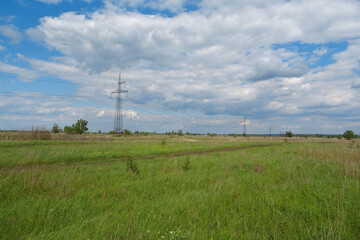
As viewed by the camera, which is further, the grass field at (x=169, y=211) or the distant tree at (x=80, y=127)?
the distant tree at (x=80, y=127)

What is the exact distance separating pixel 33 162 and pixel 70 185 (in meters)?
9.45

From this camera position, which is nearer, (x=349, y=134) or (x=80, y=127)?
(x=80, y=127)

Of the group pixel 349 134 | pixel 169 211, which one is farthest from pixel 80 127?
pixel 349 134

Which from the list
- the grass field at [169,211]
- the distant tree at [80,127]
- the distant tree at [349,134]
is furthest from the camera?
the distant tree at [349,134]

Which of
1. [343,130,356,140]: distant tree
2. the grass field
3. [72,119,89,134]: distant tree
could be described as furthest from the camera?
[343,130,356,140]: distant tree

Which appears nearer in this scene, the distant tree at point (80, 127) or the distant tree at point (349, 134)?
the distant tree at point (80, 127)

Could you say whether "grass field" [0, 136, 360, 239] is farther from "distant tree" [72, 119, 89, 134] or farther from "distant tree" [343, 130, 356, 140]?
"distant tree" [343, 130, 356, 140]

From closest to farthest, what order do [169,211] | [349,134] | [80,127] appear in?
[169,211], [80,127], [349,134]

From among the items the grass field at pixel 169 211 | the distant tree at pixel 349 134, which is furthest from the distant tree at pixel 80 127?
the distant tree at pixel 349 134

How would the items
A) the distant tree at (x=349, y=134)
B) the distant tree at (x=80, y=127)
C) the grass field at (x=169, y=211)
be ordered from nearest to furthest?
the grass field at (x=169, y=211) → the distant tree at (x=80, y=127) → the distant tree at (x=349, y=134)

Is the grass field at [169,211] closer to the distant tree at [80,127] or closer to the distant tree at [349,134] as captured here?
the distant tree at [80,127]

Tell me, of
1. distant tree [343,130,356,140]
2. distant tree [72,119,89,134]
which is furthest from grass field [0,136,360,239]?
distant tree [343,130,356,140]

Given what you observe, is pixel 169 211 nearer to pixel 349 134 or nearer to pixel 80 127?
pixel 80 127

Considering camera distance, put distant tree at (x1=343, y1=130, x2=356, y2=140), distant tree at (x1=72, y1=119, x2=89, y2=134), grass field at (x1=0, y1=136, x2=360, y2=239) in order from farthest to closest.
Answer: distant tree at (x1=343, y1=130, x2=356, y2=140) → distant tree at (x1=72, y1=119, x2=89, y2=134) → grass field at (x1=0, y1=136, x2=360, y2=239)
